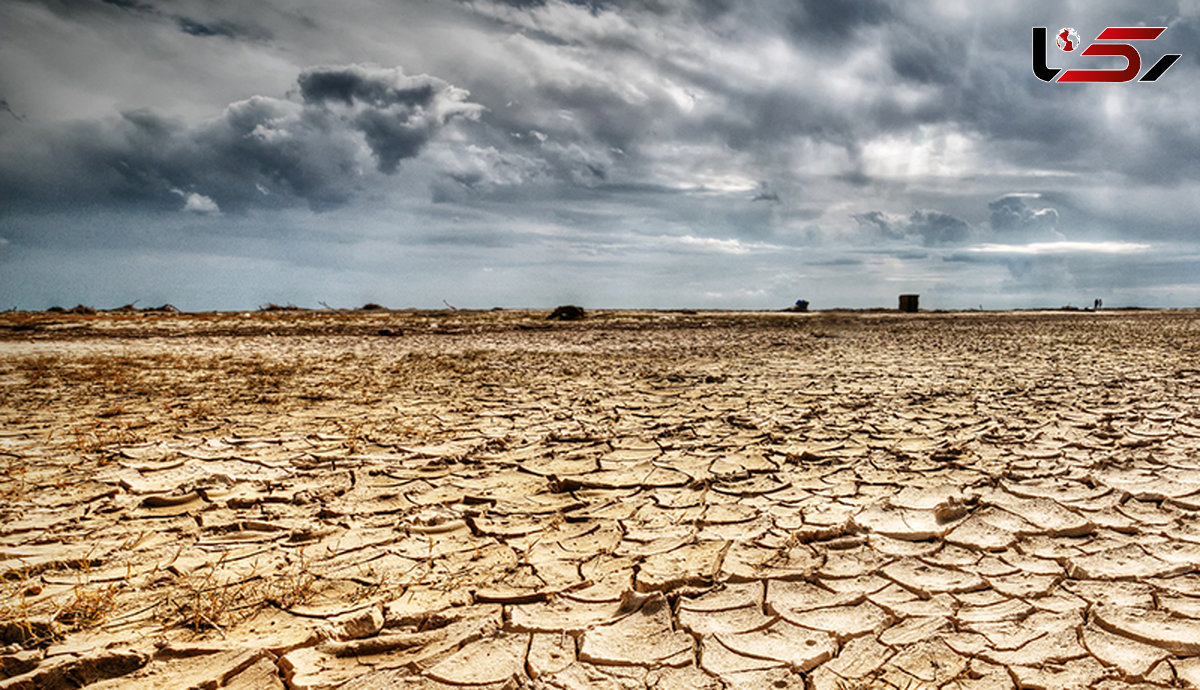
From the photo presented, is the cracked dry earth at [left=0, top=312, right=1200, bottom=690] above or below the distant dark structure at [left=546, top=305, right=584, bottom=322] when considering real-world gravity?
below

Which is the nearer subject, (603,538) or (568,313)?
(603,538)

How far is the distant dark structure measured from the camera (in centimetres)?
1719

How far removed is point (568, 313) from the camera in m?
17.3

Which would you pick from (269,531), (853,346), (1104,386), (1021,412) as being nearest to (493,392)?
(269,531)

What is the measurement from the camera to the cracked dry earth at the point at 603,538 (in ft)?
5.41

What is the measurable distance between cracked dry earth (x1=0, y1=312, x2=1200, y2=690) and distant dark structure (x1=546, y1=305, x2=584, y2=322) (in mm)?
11768

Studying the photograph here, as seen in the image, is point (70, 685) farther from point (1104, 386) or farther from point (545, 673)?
point (1104, 386)

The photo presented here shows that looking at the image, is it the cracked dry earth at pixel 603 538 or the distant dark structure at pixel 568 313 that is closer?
the cracked dry earth at pixel 603 538

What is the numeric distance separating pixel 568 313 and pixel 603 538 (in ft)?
49.1

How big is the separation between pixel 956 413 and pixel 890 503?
2237 mm

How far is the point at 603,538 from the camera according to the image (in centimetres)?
246

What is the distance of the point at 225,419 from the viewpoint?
4.41 meters

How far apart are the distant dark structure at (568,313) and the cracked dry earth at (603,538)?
1177 centimetres

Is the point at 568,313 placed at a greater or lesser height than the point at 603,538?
greater
